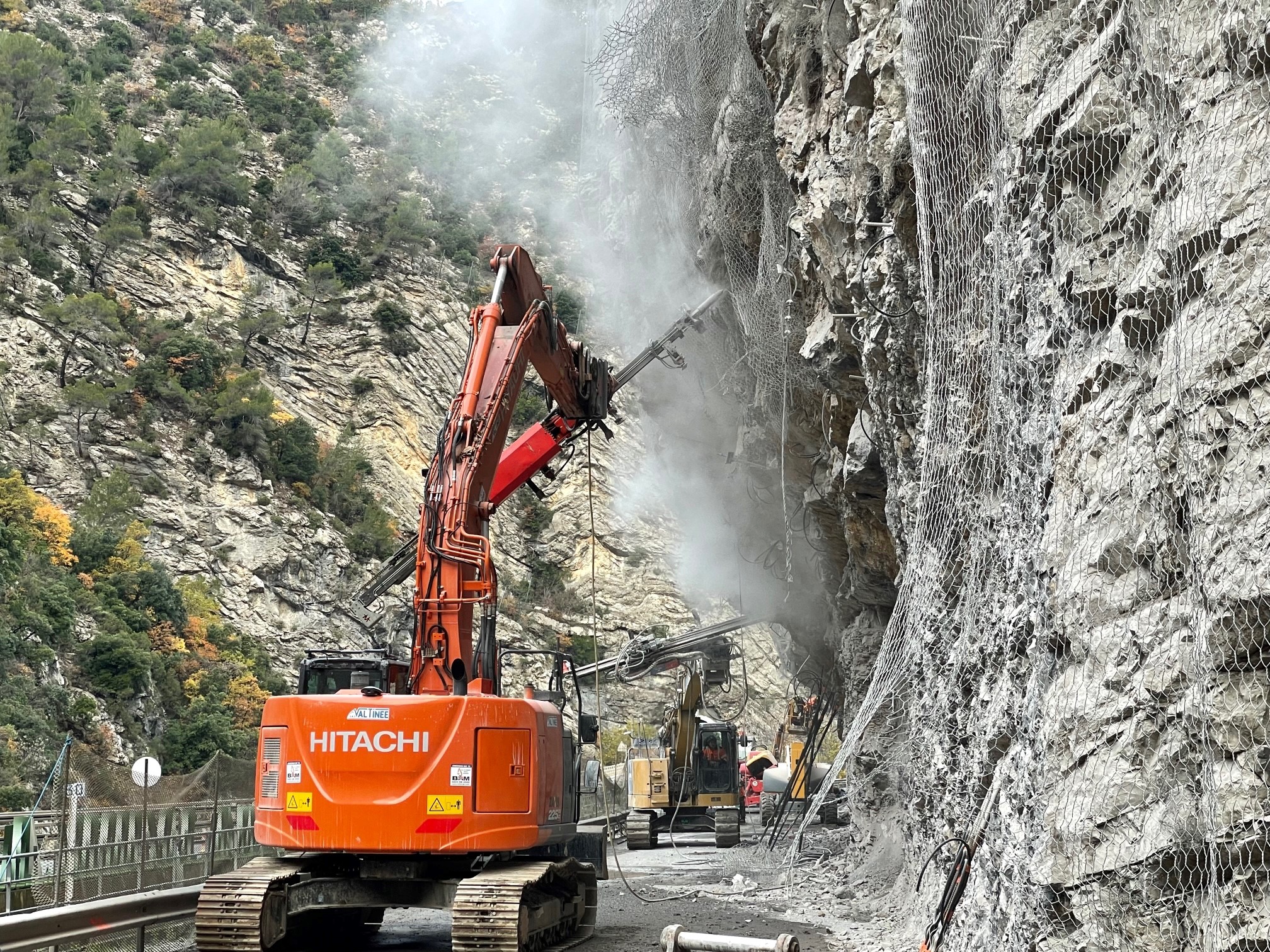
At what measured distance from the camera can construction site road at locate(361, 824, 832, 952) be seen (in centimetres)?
1061

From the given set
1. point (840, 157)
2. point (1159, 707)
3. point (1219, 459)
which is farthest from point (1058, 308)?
point (840, 157)

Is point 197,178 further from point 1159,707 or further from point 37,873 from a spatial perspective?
point 1159,707

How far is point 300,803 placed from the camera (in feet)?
30.1

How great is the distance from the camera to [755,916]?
11906 mm

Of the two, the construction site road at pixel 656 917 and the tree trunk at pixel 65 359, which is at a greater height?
the tree trunk at pixel 65 359

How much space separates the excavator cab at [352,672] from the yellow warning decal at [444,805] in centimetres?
158

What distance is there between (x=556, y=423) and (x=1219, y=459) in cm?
843

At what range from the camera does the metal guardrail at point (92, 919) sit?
771 cm

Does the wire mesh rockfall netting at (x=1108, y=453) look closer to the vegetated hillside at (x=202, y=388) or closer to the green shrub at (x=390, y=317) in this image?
the vegetated hillside at (x=202, y=388)

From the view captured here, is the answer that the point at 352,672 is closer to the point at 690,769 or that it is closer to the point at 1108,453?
the point at 1108,453

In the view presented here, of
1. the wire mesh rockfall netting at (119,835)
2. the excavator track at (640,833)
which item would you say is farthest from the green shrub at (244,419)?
the wire mesh rockfall netting at (119,835)

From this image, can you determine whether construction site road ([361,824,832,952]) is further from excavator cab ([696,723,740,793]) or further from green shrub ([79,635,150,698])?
green shrub ([79,635,150,698])

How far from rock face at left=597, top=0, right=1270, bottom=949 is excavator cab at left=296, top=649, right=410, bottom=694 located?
3.92 metres

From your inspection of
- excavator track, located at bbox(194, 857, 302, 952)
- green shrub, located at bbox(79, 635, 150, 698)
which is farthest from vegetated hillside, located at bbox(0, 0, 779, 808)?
excavator track, located at bbox(194, 857, 302, 952)
